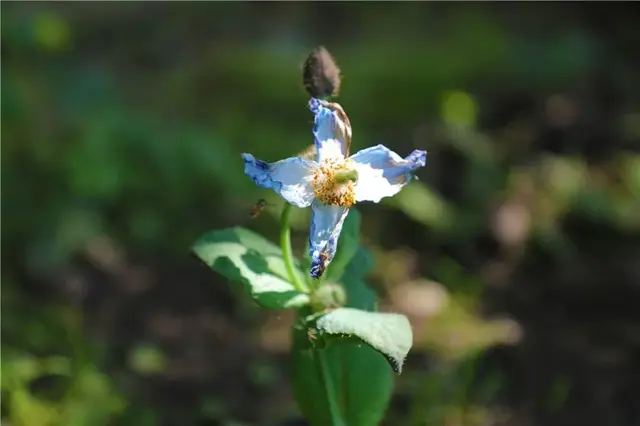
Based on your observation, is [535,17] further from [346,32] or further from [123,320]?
[123,320]

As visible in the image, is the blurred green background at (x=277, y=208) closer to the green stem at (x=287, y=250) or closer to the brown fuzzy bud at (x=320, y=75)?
the green stem at (x=287, y=250)

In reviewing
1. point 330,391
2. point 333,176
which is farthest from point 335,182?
point 330,391

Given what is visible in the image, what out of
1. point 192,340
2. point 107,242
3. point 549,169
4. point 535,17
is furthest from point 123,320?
point 535,17

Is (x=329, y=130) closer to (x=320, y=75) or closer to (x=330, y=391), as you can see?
(x=320, y=75)

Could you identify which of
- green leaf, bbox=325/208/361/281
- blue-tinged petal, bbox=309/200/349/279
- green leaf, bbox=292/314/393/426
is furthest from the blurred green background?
blue-tinged petal, bbox=309/200/349/279

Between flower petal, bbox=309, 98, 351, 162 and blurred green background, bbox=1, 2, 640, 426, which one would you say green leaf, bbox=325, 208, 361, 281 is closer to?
flower petal, bbox=309, 98, 351, 162

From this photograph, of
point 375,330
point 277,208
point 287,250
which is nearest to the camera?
point 375,330
